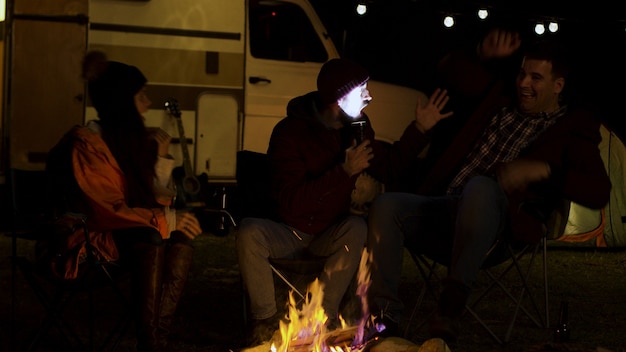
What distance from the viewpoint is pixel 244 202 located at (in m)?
4.46

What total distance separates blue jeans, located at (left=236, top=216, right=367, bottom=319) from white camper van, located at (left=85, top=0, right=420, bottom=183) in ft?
13.4

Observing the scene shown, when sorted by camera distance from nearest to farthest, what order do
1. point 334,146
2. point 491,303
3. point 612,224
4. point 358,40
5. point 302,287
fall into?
point 334,146, point 302,287, point 491,303, point 612,224, point 358,40

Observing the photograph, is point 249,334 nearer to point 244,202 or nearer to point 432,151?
point 244,202

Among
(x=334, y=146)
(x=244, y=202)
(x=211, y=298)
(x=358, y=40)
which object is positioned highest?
(x=358, y=40)

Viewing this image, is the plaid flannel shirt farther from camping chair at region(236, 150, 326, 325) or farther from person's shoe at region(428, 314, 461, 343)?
person's shoe at region(428, 314, 461, 343)

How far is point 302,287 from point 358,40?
12.8 meters

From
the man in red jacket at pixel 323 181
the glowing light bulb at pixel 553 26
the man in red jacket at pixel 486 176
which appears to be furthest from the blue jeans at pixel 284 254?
the glowing light bulb at pixel 553 26

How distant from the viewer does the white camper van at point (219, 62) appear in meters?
8.01

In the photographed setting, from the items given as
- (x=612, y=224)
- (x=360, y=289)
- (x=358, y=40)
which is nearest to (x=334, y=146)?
(x=360, y=289)

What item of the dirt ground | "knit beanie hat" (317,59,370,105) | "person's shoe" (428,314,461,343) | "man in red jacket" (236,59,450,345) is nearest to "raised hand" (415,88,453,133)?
"man in red jacket" (236,59,450,345)

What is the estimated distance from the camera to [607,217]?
25.4ft

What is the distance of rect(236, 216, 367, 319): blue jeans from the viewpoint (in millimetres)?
4027

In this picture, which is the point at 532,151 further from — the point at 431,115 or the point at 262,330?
the point at 262,330

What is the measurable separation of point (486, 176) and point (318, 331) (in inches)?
38.7
